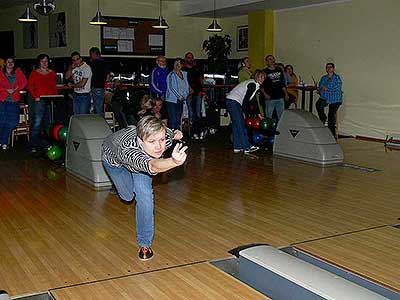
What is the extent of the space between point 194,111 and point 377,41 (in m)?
2.89

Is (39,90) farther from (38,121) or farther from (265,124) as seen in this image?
(265,124)

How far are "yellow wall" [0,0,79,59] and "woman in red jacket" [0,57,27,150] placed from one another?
3387mm

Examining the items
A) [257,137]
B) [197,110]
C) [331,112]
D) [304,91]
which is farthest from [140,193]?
[304,91]

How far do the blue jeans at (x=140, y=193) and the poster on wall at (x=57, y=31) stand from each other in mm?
7746

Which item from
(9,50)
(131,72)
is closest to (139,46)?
(131,72)

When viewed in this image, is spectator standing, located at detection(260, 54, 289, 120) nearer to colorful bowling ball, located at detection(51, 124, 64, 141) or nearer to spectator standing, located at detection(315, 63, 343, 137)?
spectator standing, located at detection(315, 63, 343, 137)

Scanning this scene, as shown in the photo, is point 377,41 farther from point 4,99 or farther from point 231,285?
point 231,285

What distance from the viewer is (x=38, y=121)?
662cm

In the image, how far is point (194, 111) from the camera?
8516 millimetres

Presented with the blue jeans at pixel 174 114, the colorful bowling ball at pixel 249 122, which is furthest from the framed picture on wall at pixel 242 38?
the colorful bowling ball at pixel 249 122

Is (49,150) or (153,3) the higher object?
(153,3)

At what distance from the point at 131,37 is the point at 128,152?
804cm

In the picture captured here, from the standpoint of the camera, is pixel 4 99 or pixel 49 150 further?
pixel 4 99

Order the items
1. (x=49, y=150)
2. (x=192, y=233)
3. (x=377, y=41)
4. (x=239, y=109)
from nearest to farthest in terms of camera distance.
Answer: (x=192, y=233)
(x=49, y=150)
(x=239, y=109)
(x=377, y=41)
